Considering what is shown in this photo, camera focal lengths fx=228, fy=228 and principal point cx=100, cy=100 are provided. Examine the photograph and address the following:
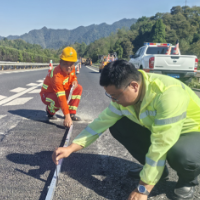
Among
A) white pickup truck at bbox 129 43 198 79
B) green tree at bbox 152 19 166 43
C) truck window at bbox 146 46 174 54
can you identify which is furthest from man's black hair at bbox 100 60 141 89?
green tree at bbox 152 19 166 43

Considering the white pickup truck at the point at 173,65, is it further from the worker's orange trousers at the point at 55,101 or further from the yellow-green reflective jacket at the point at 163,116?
the yellow-green reflective jacket at the point at 163,116

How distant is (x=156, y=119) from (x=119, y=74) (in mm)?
444

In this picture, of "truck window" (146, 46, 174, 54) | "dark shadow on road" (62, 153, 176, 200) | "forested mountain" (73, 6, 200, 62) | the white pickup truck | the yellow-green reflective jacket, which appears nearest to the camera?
the yellow-green reflective jacket

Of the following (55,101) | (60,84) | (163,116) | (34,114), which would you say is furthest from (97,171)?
(34,114)

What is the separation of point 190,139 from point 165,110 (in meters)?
0.45

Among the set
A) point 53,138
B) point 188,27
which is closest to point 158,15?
point 188,27

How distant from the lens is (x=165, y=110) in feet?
5.49

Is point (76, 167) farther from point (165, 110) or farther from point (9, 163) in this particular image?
point (165, 110)

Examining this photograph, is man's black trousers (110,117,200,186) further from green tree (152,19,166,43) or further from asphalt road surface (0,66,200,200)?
green tree (152,19,166,43)

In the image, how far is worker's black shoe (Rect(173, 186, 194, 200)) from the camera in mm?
2041

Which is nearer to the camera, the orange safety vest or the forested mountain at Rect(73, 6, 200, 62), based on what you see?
the orange safety vest

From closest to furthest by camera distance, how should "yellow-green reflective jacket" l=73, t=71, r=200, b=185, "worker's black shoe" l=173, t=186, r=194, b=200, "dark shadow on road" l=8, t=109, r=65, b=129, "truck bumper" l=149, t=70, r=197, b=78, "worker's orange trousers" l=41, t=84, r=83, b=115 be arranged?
"yellow-green reflective jacket" l=73, t=71, r=200, b=185 → "worker's black shoe" l=173, t=186, r=194, b=200 → "worker's orange trousers" l=41, t=84, r=83, b=115 → "dark shadow on road" l=8, t=109, r=65, b=129 → "truck bumper" l=149, t=70, r=197, b=78

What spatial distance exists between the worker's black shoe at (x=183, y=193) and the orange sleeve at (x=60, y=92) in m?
1.99

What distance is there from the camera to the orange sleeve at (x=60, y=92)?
360 centimetres
